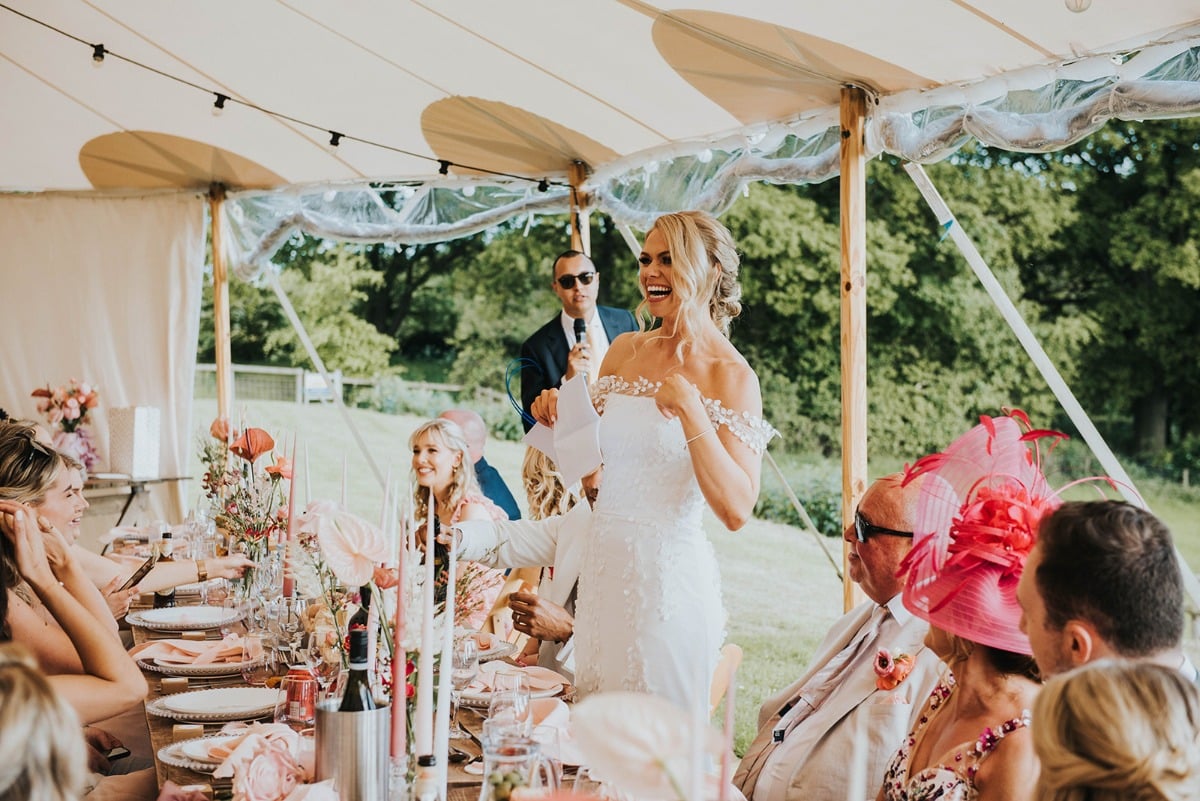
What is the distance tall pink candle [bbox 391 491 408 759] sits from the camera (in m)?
1.56

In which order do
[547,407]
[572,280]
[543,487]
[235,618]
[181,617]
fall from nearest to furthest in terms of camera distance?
[235,618]
[547,407]
[181,617]
[543,487]
[572,280]

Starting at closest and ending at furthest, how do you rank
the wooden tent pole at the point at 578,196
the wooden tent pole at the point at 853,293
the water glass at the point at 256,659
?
the water glass at the point at 256,659 → the wooden tent pole at the point at 853,293 → the wooden tent pole at the point at 578,196

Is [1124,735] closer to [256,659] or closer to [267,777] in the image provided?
[267,777]

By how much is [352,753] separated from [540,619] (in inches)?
47.3

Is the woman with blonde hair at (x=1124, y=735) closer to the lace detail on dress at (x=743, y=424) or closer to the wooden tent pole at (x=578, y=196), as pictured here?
the lace detail on dress at (x=743, y=424)

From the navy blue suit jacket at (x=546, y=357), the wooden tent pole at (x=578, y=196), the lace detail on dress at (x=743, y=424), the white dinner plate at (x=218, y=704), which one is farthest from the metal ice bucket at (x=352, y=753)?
the wooden tent pole at (x=578, y=196)

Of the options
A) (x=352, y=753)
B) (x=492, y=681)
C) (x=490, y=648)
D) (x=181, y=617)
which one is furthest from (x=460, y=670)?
(x=181, y=617)

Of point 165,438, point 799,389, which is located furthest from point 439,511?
point 799,389

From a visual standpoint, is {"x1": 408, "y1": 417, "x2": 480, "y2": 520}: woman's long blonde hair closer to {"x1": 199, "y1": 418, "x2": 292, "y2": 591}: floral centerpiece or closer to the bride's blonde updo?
{"x1": 199, "y1": 418, "x2": 292, "y2": 591}: floral centerpiece

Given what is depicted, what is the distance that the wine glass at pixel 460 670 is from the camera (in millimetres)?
2033

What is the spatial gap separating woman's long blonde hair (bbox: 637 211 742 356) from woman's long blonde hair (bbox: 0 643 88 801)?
5.95ft

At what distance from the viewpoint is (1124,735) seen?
39.4 inches

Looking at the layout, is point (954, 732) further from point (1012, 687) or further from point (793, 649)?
point (793, 649)

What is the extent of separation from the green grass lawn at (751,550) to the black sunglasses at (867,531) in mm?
5292
